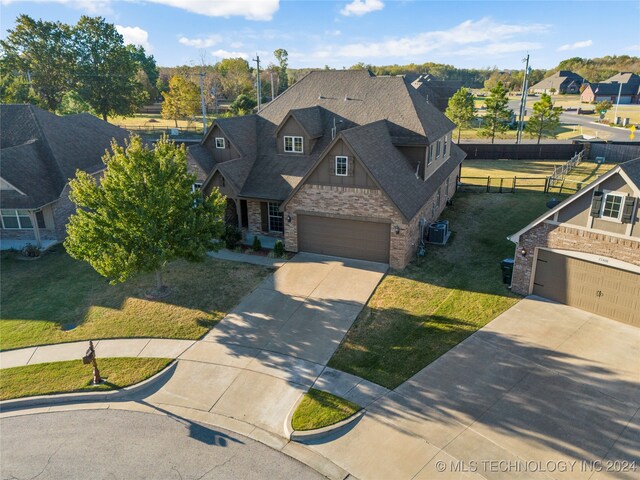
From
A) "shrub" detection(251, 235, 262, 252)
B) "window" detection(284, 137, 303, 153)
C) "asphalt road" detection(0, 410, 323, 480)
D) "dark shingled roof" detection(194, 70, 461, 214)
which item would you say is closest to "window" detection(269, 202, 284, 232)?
"dark shingled roof" detection(194, 70, 461, 214)

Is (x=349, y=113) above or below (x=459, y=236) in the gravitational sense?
above

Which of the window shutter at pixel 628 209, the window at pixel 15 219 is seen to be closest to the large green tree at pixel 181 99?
the window at pixel 15 219

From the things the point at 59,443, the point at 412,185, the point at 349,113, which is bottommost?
the point at 59,443

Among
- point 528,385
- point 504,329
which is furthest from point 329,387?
point 504,329

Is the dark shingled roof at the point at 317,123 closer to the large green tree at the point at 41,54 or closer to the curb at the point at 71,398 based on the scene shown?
the curb at the point at 71,398

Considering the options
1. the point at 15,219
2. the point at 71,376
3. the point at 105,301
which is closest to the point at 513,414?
the point at 71,376

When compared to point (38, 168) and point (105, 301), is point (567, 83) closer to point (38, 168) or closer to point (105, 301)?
point (38, 168)

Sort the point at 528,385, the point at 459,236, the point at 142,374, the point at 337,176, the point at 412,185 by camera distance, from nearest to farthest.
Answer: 1. the point at 528,385
2. the point at 142,374
3. the point at 337,176
4. the point at 412,185
5. the point at 459,236

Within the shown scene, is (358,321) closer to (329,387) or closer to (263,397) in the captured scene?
(329,387)
